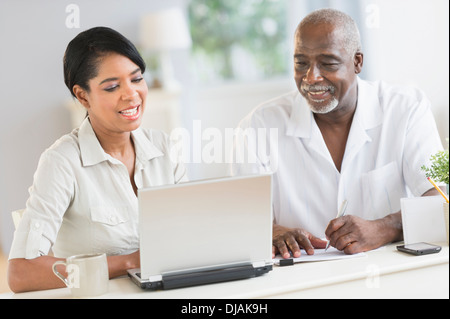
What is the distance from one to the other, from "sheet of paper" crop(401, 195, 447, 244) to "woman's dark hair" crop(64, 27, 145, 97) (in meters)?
0.94

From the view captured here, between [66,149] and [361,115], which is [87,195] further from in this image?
[361,115]

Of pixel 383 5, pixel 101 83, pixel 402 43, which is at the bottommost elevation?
pixel 101 83

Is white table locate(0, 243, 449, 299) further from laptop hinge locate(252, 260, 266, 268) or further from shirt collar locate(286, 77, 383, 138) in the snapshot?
shirt collar locate(286, 77, 383, 138)

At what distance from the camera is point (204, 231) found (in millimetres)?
1428

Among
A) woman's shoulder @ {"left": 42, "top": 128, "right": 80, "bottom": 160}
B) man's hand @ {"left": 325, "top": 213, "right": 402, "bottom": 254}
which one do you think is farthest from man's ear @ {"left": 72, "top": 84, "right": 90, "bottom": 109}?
man's hand @ {"left": 325, "top": 213, "right": 402, "bottom": 254}

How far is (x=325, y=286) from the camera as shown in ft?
4.65

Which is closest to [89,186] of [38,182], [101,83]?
[38,182]

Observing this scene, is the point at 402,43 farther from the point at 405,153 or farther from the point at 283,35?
the point at 405,153

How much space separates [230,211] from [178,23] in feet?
11.8

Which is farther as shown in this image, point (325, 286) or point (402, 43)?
point (402, 43)

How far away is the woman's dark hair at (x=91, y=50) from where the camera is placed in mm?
1879

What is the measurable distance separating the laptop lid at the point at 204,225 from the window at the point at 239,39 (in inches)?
171

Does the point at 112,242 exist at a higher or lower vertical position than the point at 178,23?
lower
